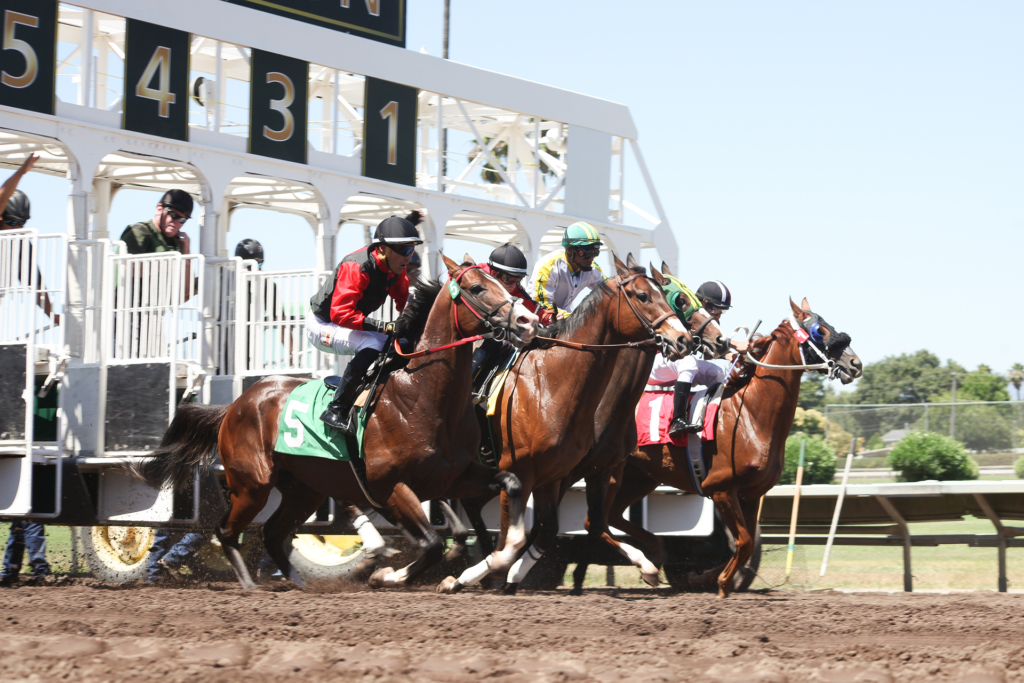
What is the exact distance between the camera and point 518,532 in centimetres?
629

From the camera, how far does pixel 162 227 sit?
8.62 metres

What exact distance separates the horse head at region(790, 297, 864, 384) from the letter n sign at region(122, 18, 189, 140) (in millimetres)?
4843

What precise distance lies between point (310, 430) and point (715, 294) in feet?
10.7

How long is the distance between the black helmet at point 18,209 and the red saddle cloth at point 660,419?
4591 mm

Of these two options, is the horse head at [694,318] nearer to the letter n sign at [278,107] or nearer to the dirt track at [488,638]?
the dirt track at [488,638]

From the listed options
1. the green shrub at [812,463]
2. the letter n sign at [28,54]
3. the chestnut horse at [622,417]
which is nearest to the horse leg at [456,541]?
the chestnut horse at [622,417]

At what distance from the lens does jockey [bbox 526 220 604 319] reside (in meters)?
7.53

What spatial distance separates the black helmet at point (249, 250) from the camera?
33.1 ft

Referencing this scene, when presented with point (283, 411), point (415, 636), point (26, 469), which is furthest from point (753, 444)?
point (26, 469)

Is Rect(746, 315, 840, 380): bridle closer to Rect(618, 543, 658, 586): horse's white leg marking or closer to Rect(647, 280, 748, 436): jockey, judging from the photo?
Rect(647, 280, 748, 436): jockey

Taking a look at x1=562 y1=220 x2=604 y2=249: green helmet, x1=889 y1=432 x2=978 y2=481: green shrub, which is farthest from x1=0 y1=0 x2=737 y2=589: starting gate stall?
x1=889 y1=432 x2=978 y2=481: green shrub

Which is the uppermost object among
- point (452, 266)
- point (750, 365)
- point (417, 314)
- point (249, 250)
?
point (249, 250)

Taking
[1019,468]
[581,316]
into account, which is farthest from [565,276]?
[1019,468]

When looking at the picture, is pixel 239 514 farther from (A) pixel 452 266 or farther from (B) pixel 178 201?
(B) pixel 178 201
